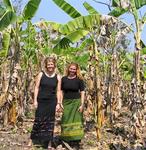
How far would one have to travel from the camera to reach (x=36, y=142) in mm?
8086

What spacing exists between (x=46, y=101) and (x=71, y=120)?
0.62 m

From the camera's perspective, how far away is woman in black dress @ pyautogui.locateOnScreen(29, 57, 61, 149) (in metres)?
7.53

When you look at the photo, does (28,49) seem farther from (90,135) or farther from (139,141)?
(139,141)

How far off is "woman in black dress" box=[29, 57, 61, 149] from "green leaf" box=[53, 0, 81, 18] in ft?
8.58

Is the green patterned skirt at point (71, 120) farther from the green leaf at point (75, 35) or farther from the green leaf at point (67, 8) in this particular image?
the green leaf at point (67, 8)

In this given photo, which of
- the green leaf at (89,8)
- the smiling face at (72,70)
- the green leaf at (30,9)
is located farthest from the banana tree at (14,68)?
the smiling face at (72,70)

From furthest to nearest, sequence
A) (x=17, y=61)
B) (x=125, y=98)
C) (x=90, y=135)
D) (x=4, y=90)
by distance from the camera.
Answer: (x=125, y=98)
(x=4, y=90)
(x=17, y=61)
(x=90, y=135)

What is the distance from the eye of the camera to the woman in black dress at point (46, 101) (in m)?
7.53

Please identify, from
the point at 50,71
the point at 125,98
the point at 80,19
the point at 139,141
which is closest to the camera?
the point at 50,71

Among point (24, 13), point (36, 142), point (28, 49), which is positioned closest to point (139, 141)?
point (36, 142)

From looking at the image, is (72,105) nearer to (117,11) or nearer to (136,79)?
(136,79)

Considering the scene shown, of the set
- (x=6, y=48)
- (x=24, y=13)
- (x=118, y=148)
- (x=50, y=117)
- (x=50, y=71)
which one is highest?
(x=24, y=13)

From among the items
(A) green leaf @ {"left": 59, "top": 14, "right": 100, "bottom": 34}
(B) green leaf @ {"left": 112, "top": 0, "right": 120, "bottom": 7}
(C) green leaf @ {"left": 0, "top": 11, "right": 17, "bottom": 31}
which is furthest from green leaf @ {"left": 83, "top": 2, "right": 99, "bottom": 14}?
(C) green leaf @ {"left": 0, "top": 11, "right": 17, "bottom": 31}

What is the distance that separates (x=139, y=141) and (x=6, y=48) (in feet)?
17.3
